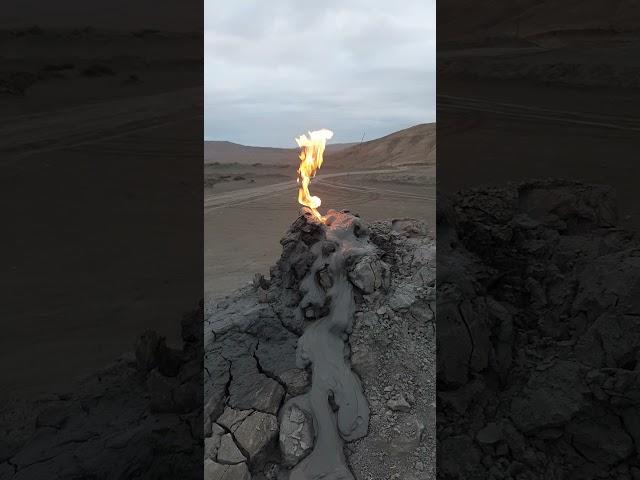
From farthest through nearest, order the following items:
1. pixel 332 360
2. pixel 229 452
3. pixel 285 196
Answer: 1. pixel 285 196
2. pixel 332 360
3. pixel 229 452

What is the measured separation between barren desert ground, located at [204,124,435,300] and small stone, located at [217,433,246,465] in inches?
90.9

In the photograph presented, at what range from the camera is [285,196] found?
1120 cm

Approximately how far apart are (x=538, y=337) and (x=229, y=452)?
79.3 inches

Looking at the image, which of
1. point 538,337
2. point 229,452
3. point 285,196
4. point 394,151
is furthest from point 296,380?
point 394,151

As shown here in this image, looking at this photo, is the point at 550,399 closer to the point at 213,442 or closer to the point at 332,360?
the point at 332,360

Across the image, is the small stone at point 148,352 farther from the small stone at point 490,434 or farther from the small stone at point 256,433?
the small stone at point 490,434

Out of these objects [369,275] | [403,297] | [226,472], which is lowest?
[226,472]

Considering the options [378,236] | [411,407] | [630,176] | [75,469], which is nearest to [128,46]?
[378,236]

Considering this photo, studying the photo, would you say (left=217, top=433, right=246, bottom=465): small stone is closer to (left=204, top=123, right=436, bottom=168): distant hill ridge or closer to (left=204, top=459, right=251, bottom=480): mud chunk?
(left=204, top=459, right=251, bottom=480): mud chunk

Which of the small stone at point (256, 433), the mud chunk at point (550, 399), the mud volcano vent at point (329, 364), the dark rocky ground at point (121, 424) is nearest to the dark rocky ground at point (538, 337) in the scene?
the mud chunk at point (550, 399)

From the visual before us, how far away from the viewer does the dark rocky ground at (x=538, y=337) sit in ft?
7.04

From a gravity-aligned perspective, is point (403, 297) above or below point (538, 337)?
above

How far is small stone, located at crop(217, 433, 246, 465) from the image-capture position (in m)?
2.27

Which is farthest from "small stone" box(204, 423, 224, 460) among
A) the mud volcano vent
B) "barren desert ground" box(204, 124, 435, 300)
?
"barren desert ground" box(204, 124, 435, 300)
